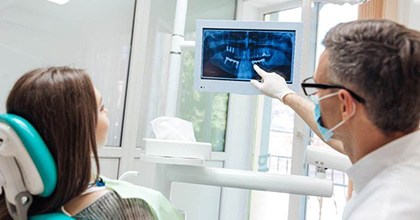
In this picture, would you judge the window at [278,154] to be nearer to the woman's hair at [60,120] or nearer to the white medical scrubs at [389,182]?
the white medical scrubs at [389,182]

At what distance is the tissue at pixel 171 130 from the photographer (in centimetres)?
161

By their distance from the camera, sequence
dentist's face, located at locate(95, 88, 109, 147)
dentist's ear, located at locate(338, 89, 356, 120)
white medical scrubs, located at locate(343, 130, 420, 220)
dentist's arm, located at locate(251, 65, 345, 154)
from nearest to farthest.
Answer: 1. white medical scrubs, located at locate(343, 130, 420, 220)
2. dentist's ear, located at locate(338, 89, 356, 120)
3. dentist's face, located at locate(95, 88, 109, 147)
4. dentist's arm, located at locate(251, 65, 345, 154)

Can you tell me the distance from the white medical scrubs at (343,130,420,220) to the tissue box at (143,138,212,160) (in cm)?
69

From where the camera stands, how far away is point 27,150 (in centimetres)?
89

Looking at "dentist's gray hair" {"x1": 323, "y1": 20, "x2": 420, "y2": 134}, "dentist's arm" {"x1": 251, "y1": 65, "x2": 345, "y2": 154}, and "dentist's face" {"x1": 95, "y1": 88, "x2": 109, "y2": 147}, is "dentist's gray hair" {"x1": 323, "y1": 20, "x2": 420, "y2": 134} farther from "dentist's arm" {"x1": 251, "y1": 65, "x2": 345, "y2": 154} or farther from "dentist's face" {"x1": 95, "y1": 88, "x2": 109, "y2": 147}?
"dentist's face" {"x1": 95, "y1": 88, "x2": 109, "y2": 147}

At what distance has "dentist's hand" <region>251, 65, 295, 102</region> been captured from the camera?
5.21 ft

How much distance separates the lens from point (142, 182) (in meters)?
2.48

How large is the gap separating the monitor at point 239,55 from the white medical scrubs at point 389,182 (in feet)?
2.49

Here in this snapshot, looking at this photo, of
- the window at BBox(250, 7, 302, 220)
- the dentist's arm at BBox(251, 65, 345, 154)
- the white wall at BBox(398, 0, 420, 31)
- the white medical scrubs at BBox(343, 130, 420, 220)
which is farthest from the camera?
the window at BBox(250, 7, 302, 220)

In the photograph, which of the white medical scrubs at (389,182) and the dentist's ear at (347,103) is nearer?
the white medical scrubs at (389,182)

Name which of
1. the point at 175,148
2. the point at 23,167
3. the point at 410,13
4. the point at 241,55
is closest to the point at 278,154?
the point at 410,13

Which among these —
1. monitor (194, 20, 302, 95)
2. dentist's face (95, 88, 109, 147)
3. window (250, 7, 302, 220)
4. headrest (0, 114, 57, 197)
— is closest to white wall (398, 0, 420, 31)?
monitor (194, 20, 302, 95)

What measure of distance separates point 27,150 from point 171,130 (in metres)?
0.77

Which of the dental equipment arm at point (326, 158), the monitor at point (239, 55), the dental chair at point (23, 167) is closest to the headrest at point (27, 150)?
the dental chair at point (23, 167)
